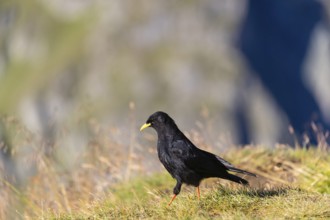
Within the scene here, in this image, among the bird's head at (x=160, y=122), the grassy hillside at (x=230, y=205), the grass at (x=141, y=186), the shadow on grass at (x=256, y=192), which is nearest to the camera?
the grassy hillside at (x=230, y=205)

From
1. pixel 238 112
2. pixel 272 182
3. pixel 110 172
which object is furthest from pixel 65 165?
pixel 238 112

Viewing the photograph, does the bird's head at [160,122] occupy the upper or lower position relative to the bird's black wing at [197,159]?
upper

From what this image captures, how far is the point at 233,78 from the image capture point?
604 feet

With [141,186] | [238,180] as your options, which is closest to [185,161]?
[238,180]

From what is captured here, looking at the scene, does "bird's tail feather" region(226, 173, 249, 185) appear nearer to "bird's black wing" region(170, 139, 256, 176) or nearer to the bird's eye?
"bird's black wing" region(170, 139, 256, 176)

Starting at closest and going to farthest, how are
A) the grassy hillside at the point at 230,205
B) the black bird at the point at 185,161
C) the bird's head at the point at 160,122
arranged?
the grassy hillside at the point at 230,205 → the black bird at the point at 185,161 → the bird's head at the point at 160,122

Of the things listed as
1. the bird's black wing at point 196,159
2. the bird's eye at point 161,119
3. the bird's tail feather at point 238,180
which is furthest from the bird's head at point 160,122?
the bird's tail feather at point 238,180

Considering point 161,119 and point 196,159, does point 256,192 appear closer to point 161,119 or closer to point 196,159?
point 196,159

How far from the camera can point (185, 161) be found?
6.75 metres

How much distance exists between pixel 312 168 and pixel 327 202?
2.96 meters

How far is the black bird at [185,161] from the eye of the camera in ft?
22.2

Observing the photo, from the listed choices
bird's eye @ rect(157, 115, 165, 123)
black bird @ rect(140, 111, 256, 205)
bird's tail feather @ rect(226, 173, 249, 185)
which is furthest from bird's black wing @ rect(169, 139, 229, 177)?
bird's eye @ rect(157, 115, 165, 123)

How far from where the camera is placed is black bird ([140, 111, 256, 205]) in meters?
6.76

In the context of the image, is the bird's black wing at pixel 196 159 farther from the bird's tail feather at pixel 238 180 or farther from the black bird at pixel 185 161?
the bird's tail feather at pixel 238 180
